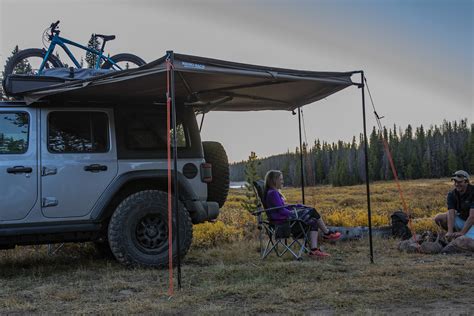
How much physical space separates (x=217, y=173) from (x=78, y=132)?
68.7 inches

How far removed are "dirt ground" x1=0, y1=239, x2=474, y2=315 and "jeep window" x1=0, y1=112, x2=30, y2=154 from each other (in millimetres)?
1325

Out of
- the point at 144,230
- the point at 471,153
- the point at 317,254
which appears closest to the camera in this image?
the point at 144,230

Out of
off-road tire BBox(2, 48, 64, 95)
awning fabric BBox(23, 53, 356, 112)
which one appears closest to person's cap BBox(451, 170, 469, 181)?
awning fabric BBox(23, 53, 356, 112)

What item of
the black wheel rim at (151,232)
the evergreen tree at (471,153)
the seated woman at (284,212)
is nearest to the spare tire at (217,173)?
the seated woman at (284,212)

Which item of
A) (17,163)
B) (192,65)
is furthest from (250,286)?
(17,163)

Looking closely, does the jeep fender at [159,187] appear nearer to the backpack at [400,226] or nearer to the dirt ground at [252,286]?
the dirt ground at [252,286]

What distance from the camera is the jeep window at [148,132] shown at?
19.3 ft

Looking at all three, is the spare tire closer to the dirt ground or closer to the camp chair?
the camp chair

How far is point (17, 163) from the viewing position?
17.5 feet

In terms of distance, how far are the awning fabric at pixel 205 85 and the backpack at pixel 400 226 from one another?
2.42 metres

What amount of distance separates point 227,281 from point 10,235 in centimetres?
223

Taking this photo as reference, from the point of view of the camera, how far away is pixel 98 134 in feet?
18.9

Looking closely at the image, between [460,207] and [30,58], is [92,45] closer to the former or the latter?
[30,58]

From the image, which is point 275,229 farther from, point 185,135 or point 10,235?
point 10,235
